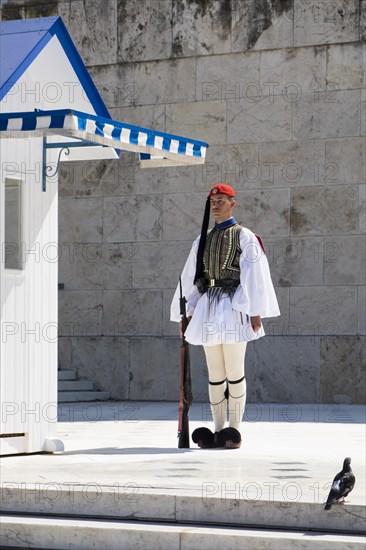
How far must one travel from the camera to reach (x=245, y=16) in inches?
592

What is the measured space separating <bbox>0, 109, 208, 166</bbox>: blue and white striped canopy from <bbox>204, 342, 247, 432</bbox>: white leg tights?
1.49 meters

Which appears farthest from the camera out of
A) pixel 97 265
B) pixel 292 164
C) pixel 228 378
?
pixel 97 265

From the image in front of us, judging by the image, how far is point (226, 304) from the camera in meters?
9.84

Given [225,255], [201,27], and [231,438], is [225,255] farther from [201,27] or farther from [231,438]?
[201,27]

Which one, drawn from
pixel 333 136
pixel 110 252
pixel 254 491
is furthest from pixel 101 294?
pixel 254 491

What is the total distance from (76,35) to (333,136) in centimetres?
352

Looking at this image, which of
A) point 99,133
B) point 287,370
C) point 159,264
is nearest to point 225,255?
point 99,133

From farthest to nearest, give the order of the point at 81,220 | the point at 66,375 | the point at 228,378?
the point at 81,220 < the point at 66,375 < the point at 228,378

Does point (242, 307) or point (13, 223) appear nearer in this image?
point (13, 223)

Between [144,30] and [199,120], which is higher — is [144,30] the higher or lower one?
the higher one

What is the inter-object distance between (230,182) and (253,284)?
5335 mm

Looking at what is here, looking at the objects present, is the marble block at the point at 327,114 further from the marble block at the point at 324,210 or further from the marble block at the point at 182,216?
the marble block at the point at 182,216

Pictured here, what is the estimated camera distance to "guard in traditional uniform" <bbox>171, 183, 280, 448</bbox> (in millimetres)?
9773

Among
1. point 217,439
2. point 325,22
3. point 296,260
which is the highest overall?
point 325,22
